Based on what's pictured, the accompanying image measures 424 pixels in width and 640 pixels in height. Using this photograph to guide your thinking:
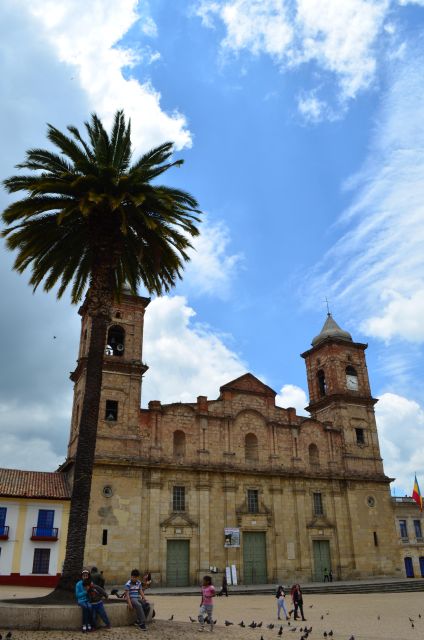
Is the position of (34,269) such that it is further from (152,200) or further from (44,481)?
(44,481)

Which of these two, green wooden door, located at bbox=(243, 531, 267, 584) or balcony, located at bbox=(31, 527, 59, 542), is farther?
green wooden door, located at bbox=(243, 531, 267, 584)

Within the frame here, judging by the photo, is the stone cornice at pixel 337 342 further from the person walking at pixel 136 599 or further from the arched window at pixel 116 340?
the person walking at pixel 136 599

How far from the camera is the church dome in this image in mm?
48688

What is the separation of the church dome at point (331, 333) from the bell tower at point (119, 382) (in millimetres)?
16939

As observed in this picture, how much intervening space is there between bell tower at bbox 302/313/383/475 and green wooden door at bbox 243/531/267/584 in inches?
388

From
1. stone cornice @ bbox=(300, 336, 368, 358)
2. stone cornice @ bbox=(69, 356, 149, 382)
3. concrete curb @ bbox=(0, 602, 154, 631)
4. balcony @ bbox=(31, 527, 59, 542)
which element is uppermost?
stone cornice @ bbox=(300, 336, 368, 358)

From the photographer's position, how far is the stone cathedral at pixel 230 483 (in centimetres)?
3441

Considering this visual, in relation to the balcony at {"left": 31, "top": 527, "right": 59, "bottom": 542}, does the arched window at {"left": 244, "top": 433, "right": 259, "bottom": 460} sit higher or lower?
higher

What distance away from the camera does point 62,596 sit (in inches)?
579

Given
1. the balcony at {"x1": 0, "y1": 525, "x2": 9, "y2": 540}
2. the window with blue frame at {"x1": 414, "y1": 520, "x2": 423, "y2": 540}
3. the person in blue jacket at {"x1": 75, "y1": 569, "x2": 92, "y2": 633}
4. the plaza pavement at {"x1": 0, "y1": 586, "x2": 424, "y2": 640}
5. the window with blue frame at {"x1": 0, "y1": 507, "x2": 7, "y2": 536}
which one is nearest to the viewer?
the person in blue jacket at {"x1": 75, "y1": 569, "x2": 92, "y2": 633}

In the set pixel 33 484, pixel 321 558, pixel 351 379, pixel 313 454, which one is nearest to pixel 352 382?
pixel 351 379

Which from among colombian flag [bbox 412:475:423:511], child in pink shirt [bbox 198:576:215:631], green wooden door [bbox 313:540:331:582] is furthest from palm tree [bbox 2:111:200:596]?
colombian flag [bbox 412:475:423:511]

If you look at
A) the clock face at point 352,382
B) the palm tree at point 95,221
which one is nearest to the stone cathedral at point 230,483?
the clock face at point 352,382

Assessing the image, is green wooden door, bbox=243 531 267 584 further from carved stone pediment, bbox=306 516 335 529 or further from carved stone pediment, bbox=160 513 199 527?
carved stone pediment, bbox=160 513 199 527
